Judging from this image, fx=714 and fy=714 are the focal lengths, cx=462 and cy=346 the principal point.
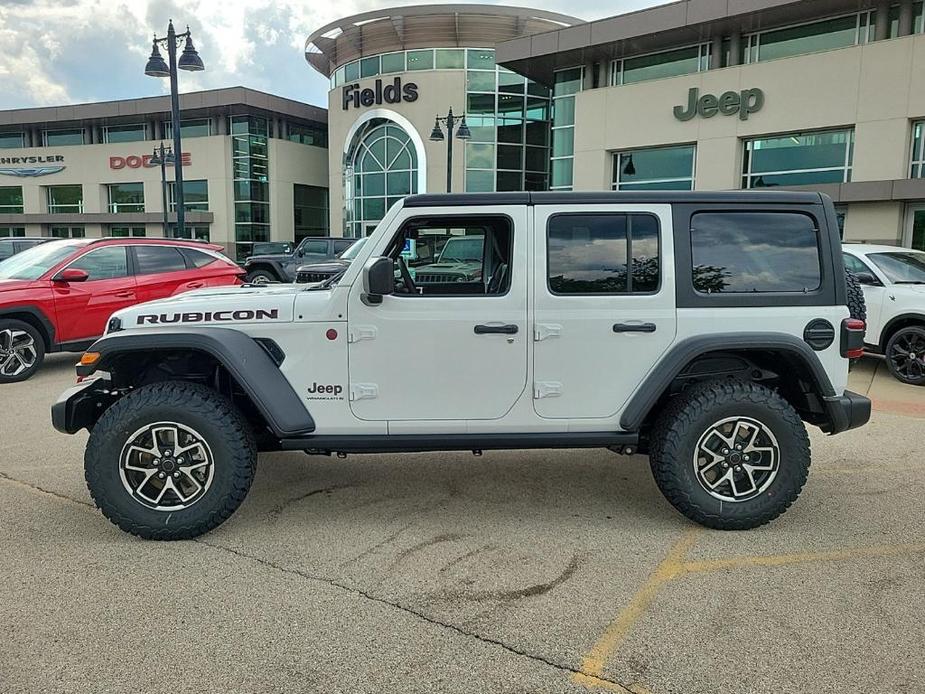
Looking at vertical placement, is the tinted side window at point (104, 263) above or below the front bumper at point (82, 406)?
above

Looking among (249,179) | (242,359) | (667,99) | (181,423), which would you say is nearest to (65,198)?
(249,179)

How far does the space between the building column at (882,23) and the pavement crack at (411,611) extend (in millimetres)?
22410

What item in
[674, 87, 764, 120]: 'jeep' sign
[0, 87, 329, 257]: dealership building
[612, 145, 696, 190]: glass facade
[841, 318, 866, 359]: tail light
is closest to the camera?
[841, 318, 866, 359]: tail light

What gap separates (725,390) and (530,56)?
24927 millimetres

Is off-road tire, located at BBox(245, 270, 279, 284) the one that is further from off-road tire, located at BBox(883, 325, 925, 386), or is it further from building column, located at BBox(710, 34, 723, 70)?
building column, located at BBox(710, 34, 723, 70)

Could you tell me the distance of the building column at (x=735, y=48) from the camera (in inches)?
882

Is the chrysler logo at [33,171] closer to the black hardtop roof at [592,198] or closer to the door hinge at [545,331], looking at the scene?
the black hardtop roof at [592,198]

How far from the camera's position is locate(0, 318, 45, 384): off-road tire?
8242mm

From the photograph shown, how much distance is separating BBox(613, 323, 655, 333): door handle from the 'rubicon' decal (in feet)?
6.14

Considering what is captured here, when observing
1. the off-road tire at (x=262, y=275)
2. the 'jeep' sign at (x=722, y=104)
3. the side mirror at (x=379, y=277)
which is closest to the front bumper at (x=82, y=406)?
the side mirror at (x=379, y=277)

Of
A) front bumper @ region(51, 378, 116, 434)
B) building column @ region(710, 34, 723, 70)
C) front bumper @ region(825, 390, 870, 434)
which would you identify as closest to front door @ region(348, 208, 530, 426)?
front bumper @ region(51, 378, 116, 434)

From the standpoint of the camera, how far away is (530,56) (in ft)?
86.5

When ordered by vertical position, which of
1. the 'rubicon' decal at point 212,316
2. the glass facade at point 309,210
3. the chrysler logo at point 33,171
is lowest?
the 'rubicon' decal at point 212,316

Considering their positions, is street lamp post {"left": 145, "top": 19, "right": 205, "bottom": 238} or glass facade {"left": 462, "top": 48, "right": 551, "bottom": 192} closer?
street lamp post {"left": 145, "top": 19, "right": 205, "bottom": 238}
